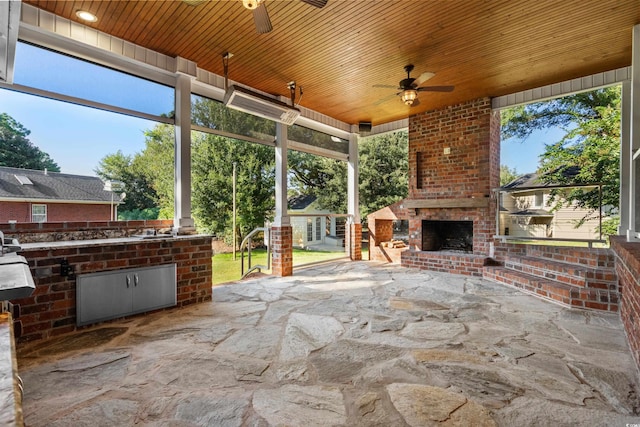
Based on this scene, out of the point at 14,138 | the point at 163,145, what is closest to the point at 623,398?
the point at 14,138

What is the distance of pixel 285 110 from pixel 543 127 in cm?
735

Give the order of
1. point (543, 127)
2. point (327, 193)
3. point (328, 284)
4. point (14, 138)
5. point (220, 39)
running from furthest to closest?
point (327, 193), point (543, 127), point (328, 284), point (220, 39), point (14, 138)

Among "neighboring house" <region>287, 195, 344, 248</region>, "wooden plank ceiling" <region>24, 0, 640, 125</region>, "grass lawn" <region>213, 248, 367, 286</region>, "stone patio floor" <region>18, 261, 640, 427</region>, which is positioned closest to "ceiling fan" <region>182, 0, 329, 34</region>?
"wooden plank ceiling" <region>24, 0, 640, 125</region>

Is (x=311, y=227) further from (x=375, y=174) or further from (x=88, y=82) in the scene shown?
(x=88, y=82)

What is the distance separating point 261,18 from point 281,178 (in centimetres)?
298

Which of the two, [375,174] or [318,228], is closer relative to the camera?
[375,174]

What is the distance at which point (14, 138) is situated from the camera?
2980 millimetres

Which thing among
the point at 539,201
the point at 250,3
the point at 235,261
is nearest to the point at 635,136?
the point at 539,201

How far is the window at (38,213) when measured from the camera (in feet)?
9.96

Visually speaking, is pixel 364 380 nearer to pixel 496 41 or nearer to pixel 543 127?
pixel 496 41

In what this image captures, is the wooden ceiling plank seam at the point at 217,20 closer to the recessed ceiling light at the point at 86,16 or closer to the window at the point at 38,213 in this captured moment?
the recessed ceiling light at the point at 86,16

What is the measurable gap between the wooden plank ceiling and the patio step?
8.31 feet

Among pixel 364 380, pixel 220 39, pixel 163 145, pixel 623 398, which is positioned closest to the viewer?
pixel 623 398

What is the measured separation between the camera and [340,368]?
6.90ft
